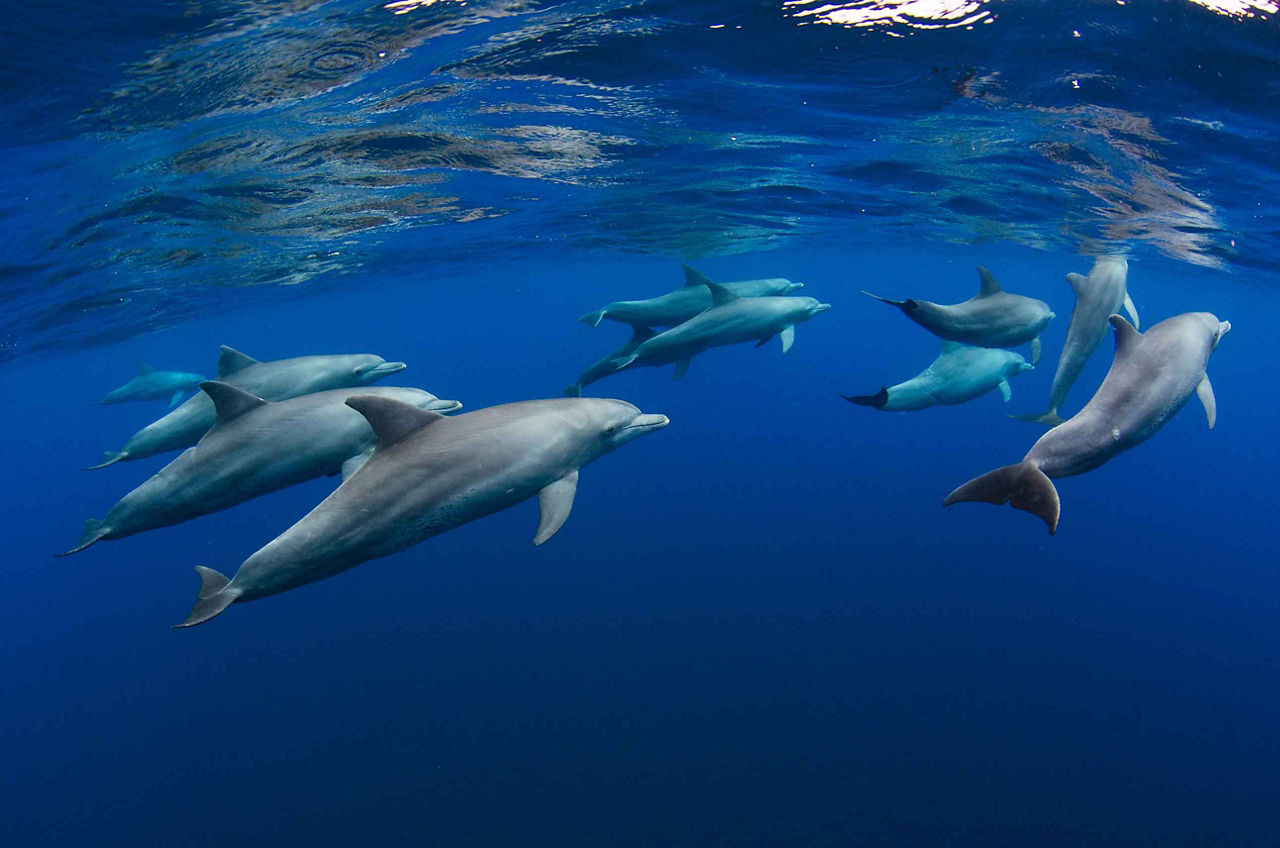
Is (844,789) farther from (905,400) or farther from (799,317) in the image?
(799,317)

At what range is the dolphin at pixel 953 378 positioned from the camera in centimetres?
909

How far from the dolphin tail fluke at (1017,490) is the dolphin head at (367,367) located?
5845 mm

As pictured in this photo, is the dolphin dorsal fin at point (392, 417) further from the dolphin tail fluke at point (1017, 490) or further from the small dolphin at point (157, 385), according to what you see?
the small dolphin at point (157, 385)

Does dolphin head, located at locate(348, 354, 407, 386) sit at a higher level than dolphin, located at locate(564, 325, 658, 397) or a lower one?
higher

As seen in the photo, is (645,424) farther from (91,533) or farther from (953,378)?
(953,378)

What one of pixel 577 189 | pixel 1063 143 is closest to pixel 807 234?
pixel 577 189

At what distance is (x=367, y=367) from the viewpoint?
7.23m

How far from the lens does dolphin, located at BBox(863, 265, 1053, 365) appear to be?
8234 millimetres

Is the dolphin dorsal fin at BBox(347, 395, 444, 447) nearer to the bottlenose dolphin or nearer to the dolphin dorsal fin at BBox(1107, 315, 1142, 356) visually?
the dolphin dorsal fin at BBox(1107, 315, 1142, 356)

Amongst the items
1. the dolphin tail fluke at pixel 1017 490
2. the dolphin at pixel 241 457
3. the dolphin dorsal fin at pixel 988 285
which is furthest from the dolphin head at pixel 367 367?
the dolphin dorsal fin at pixel 988 285

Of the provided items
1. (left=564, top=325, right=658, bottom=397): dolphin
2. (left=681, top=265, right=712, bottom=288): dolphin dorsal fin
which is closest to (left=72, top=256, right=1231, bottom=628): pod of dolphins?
(left=564, top=325, right=658, bottom=397): dolphin

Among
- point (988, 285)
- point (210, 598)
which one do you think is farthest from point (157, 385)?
point (988, 285)

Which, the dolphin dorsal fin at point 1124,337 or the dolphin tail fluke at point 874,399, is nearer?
the dolphin dorsal fin at point 1124,337

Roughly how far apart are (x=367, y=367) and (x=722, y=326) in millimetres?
5633
